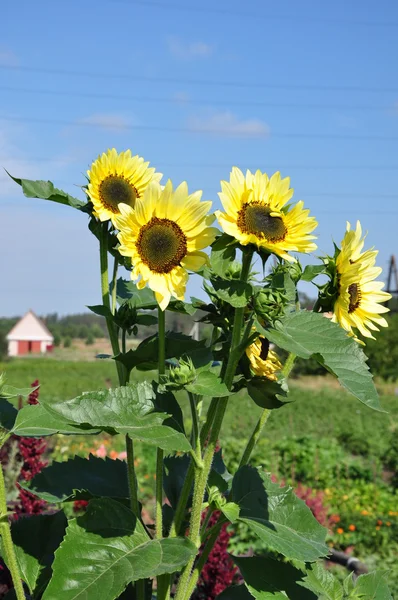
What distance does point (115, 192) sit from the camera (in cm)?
134

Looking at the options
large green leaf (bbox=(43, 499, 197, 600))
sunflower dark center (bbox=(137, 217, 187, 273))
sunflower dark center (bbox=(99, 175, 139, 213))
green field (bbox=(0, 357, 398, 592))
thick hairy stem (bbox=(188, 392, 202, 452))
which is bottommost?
green field (bbox=(0, 357, 398, 592))

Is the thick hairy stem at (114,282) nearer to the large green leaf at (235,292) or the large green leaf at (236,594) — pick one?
the large green leaf at (235,292)

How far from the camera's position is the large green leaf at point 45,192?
53.2 inches

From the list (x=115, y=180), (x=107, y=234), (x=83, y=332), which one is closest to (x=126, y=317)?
(x=107, y=234)

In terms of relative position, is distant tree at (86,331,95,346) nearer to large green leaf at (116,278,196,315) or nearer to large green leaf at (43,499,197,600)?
large green leaf at (116,278,196,315)

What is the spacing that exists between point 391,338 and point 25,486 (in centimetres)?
2123

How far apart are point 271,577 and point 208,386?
1.31 ft

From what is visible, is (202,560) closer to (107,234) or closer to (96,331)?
(107,234)

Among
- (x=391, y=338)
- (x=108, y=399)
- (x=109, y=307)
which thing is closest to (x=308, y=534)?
(x=108, y=399)

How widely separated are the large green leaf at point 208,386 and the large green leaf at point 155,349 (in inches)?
4.1

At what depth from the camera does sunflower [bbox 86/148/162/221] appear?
1319 mm

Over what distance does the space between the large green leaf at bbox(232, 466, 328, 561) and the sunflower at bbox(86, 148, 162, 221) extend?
1.78 ft

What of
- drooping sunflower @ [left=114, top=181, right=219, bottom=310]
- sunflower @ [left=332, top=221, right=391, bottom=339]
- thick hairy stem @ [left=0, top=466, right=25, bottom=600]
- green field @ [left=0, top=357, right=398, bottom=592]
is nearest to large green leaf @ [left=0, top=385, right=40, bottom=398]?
thick hairy stem @ [left=0, top=466, right=25, bottom=600]

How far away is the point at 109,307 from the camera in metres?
1.35
